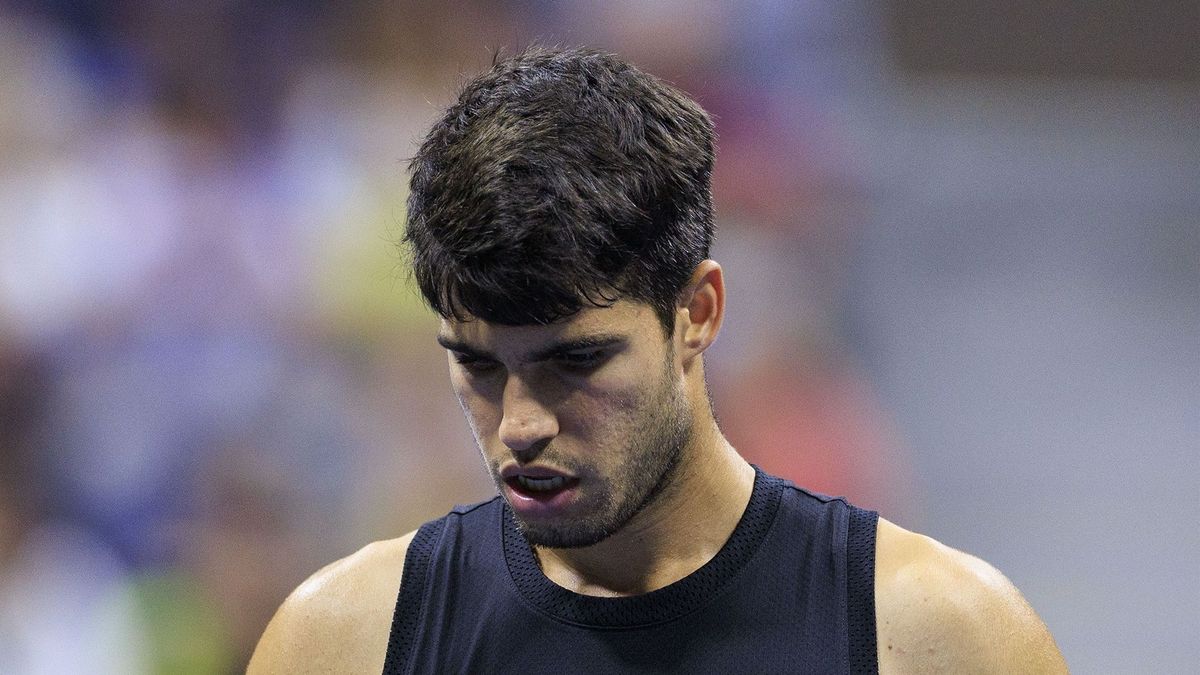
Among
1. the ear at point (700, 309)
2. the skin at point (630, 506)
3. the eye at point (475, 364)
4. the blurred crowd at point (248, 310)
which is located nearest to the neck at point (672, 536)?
the skin at point (630, 506)

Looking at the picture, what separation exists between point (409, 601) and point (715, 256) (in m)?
1.83

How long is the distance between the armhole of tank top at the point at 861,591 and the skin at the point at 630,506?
0.01m

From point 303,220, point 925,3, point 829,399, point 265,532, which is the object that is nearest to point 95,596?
point 265,532

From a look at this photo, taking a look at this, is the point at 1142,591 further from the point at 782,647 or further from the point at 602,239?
the point at 602,239

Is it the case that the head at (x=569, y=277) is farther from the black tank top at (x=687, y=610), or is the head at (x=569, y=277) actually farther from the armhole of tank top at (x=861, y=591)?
the armhole of tank top at (x=861, y=591)

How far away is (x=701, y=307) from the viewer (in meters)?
1.48

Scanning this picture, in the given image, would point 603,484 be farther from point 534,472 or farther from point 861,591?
point 861,591

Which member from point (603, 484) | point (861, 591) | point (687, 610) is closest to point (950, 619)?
point (861, 591)

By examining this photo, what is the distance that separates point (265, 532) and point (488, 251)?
1.82 m

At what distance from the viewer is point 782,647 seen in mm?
1437

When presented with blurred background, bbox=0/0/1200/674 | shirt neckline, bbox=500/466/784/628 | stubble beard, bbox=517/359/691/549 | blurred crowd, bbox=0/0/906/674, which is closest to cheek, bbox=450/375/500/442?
stubble beard, bbox=517/359/691/549

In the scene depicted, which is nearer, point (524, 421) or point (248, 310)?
point (524, 421)

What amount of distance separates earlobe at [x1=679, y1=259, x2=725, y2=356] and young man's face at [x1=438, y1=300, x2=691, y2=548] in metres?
0.05

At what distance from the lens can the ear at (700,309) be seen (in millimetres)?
1459
